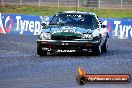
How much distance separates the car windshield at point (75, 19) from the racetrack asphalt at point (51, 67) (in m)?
1.12

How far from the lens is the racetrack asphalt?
11.5 meters

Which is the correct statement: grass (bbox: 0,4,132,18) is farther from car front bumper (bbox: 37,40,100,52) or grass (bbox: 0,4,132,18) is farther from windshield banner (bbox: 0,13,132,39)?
car front bumper (bbox: 37,40,100,52)

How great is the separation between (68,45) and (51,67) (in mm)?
2822

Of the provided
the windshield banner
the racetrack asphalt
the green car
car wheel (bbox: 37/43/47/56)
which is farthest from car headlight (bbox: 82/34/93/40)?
the windshield banner

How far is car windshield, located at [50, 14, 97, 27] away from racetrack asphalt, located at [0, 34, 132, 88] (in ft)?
3.66

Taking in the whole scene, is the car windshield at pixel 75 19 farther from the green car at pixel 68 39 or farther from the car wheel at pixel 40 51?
the car wheel at pixel 40 51

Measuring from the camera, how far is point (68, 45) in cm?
1773

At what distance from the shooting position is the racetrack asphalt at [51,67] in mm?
11472

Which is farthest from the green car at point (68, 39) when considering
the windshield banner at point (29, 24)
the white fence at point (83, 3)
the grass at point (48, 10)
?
the white fence at point (83, 3)

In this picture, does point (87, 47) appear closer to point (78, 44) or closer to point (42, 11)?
point (78, 44)

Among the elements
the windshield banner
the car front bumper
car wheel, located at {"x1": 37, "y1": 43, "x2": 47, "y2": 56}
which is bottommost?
the windshield banner

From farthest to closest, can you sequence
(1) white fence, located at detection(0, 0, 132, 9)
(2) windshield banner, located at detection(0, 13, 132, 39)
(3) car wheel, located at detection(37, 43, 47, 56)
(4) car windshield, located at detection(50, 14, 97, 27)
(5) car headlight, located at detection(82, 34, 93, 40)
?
(1) white fence, located at detection(0, 0, 132, 9)
(2) windshield banner, located at detection(0, 13, 132, 39)
(4) car windshield, located at detection(50, 14, 97, 27)
(3) car wheel, located at detection(37, 43, 47, 56)
(5) car headlight, located at detection(82, 34, 93, 40)

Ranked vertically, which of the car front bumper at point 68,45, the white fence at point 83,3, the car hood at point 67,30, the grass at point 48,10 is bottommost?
the grass at point 48,10

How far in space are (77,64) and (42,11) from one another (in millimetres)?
33967
